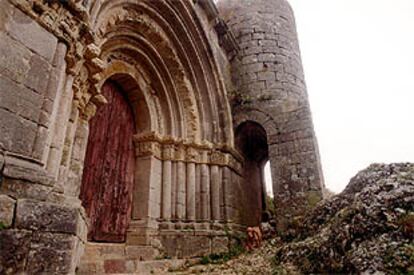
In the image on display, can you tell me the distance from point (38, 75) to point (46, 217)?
1.10 meters

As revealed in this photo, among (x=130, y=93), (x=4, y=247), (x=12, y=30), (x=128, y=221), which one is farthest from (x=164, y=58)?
(x=4, y=247)

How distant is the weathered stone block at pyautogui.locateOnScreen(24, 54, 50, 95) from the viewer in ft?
7.18

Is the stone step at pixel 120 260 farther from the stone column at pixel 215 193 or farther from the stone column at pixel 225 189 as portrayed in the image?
the stone column at pixel 225 189

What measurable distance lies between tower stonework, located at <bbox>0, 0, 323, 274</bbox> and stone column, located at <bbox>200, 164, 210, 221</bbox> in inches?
0.9

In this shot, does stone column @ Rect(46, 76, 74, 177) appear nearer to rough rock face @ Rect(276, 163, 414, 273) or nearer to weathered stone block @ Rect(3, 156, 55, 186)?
weathered stone block @ Rect(3, 156, 55, 186)

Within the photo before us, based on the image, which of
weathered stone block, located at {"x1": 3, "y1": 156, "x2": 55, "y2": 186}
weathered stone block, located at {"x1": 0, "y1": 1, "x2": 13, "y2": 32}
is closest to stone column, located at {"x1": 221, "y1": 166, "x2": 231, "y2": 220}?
weathered stone block, located at {"x1": 3, "y1": 156, "x2": 55, "y2": 186}

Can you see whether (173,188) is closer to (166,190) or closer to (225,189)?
(166,190)

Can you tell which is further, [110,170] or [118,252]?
[110,170]

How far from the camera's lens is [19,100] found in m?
2.08

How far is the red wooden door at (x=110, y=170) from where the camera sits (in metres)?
4.25

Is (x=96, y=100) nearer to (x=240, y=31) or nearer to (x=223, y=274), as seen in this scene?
(x=223, y=274)

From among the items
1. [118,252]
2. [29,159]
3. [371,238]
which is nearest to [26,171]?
[29,159]

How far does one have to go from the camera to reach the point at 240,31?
7.81 meters

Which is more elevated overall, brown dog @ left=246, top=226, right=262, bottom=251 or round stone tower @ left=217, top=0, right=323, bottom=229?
round stone tower @ left=217, top=0, right=323, bottom=229
